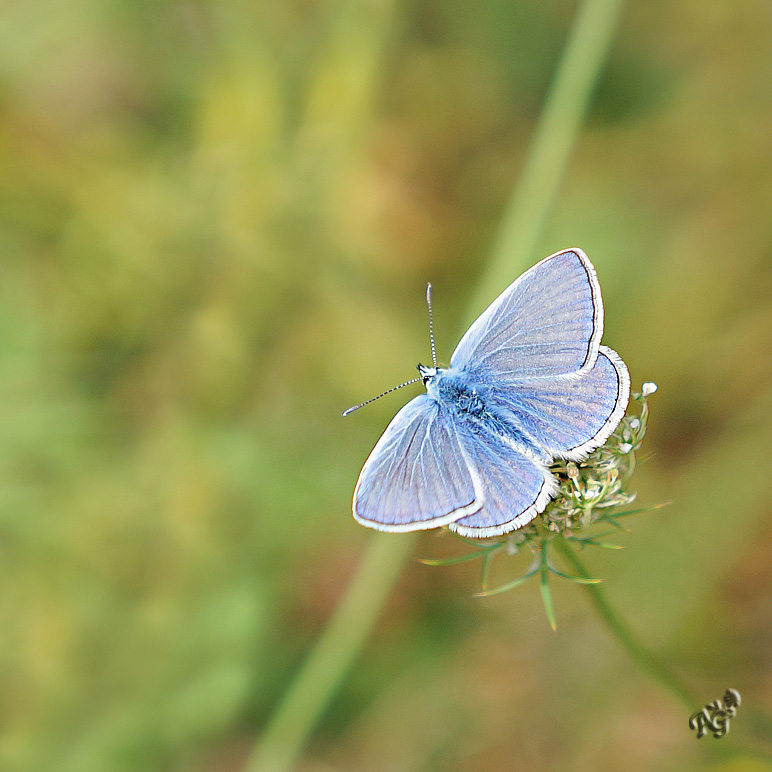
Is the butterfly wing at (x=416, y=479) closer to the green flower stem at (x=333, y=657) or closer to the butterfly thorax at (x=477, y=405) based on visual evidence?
the butterfly thorax at (x=477, y=405)

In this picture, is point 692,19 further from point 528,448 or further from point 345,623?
point 345,623

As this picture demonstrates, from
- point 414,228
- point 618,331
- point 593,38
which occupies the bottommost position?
point 618,331

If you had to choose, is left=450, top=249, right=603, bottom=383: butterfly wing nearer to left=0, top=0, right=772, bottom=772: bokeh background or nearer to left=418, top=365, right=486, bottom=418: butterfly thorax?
left=418, top=365, right=486, bottom=418: butterfly thorax

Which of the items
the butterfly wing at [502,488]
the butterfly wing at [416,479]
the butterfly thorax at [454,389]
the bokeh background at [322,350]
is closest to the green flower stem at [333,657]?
the bokeh background at [322,350]

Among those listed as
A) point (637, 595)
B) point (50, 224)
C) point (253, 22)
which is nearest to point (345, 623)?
point (637, 595)

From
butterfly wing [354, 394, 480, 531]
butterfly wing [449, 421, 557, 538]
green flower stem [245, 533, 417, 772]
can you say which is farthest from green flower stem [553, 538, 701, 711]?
green flower stem [245, 533, 417, 772]

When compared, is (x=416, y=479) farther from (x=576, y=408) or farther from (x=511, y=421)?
(x=576, y=408)
